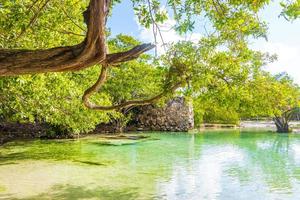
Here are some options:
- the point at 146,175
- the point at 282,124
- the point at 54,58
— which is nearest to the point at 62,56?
the point at 54,58

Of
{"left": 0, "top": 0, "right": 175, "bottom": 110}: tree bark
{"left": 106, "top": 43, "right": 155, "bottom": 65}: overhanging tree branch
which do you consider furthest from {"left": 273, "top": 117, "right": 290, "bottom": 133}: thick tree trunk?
{"left": 0, "top": 0, "right": 175, "bottom": 110}: tree bark

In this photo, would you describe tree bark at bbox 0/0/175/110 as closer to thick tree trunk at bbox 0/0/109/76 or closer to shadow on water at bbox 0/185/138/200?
thick tree trunk at bbox 0/0/109/76

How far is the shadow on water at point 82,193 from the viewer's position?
242 inches

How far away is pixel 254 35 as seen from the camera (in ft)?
15.6

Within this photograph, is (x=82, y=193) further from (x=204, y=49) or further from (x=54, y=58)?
(x=54, y=58)

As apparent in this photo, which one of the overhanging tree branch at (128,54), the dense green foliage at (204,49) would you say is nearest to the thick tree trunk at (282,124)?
the dense green foliage at (204,49)

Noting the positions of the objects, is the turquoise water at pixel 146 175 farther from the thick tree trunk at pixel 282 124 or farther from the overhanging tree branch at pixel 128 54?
the thick tree trunk at pixel 282 124

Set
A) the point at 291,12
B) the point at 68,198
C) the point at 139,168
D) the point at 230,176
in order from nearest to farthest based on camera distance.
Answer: the point at 291,12
the point at 68,198
the point at 230,176
the point at 139,168

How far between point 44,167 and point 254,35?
22.0ft

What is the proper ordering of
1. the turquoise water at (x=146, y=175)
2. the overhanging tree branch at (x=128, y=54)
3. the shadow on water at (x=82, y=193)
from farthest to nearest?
the turquoise water at (x=146, y=175) < the shadow on water at (x=82, y=193) < the overhanging tree branch at (x=128, y=54)

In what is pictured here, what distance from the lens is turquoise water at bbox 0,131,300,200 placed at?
654 cm

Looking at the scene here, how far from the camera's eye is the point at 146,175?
828cm

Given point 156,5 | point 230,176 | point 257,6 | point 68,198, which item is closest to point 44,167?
point 68,198

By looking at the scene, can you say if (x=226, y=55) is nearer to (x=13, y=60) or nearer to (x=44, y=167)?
(x=13, y=60)
